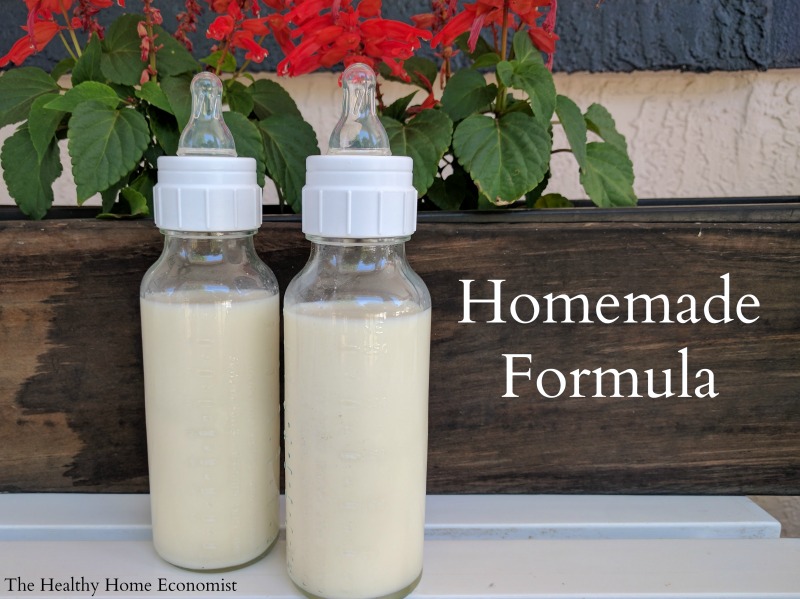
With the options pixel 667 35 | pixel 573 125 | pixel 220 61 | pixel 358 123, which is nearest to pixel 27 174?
pixel 220 61

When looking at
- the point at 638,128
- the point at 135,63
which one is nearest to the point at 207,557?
the point at 135,63

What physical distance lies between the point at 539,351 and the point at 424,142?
144 millimetres

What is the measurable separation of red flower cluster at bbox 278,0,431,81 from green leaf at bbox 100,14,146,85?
0.10 m

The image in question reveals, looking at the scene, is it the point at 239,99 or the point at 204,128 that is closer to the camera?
the point at 204,128

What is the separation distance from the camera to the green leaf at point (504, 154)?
15.7 inches

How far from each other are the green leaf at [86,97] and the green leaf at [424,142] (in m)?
0.17

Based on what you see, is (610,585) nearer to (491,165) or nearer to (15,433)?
(491,165)

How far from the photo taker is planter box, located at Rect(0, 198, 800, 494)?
0.40 meters

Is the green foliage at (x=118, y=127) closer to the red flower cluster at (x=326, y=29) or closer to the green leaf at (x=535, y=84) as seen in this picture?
the red flower cluster at (x=326, y=29)

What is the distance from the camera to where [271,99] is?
1.57ft

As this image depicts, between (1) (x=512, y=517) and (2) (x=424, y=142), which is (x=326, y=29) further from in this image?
(1) (x=512, y=517)

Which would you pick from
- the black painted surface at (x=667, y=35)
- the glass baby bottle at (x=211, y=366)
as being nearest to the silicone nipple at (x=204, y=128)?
the glass baby bottle at (x=211, y=366)

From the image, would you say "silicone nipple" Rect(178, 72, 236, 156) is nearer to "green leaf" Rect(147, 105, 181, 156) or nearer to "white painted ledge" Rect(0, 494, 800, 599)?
"green leaf" Rect(147, 105, 181, 156)

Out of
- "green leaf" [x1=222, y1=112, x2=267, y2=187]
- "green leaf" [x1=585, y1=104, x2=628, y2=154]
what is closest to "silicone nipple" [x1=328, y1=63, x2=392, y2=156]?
"green leaf" [x1=222, y1=112, x2=267, y2=187]
